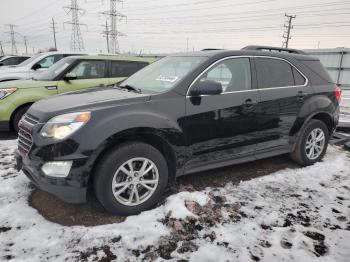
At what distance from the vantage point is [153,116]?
132 inches

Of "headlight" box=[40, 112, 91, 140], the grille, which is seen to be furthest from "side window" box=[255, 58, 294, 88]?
the grille

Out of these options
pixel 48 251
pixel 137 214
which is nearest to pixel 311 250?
pixel 137 214

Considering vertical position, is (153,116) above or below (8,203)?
above

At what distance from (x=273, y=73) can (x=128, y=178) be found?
2519 mm

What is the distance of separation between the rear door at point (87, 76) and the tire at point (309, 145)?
4.29 metres

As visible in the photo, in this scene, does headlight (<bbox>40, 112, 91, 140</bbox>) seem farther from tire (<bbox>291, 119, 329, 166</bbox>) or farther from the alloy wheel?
the alloy wheel

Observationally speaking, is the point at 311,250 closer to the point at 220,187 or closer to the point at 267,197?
the point at 267,197

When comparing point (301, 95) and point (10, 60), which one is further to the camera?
point (10, 60)

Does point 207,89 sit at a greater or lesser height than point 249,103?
greater

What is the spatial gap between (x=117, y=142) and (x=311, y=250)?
2081mm

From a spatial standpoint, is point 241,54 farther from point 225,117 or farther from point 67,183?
point 67,183

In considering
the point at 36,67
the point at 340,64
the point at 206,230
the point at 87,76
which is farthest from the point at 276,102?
the point at 340,64

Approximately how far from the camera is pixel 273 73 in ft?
14.4

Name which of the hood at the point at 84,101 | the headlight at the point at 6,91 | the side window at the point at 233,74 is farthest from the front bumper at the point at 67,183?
the headlight at the point at 6,91
